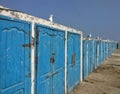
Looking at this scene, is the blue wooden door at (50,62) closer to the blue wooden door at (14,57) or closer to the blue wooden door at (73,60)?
the blue wooden door at (14,57)

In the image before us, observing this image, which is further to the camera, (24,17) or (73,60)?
(73,60)

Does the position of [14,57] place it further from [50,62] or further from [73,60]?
Result: [73,60]

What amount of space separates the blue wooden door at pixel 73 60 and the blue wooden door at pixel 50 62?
1.19m

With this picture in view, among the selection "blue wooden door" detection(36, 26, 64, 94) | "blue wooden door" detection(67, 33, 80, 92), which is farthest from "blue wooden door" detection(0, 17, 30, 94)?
"blue wooden door" detection(67, 33, 80, 92)

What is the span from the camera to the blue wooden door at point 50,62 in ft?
23.0

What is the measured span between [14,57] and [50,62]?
255 centimetres

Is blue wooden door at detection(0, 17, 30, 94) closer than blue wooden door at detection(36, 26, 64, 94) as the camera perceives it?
Yes

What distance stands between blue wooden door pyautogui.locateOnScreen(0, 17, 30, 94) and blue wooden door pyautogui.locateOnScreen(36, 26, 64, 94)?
2.56ft

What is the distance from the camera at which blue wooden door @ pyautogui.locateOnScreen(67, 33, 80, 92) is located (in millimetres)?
10531

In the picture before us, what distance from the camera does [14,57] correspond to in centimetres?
544

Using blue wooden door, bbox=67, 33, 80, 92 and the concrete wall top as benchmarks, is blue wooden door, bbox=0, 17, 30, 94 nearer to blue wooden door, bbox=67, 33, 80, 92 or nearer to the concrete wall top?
the concrete wall top

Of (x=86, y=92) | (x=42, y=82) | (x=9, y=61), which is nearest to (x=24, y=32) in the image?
(x=9, y=61)

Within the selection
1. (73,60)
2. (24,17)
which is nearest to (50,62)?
(24,17)

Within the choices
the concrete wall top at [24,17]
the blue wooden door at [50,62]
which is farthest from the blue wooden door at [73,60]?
the concrete wall top at [24,17]
